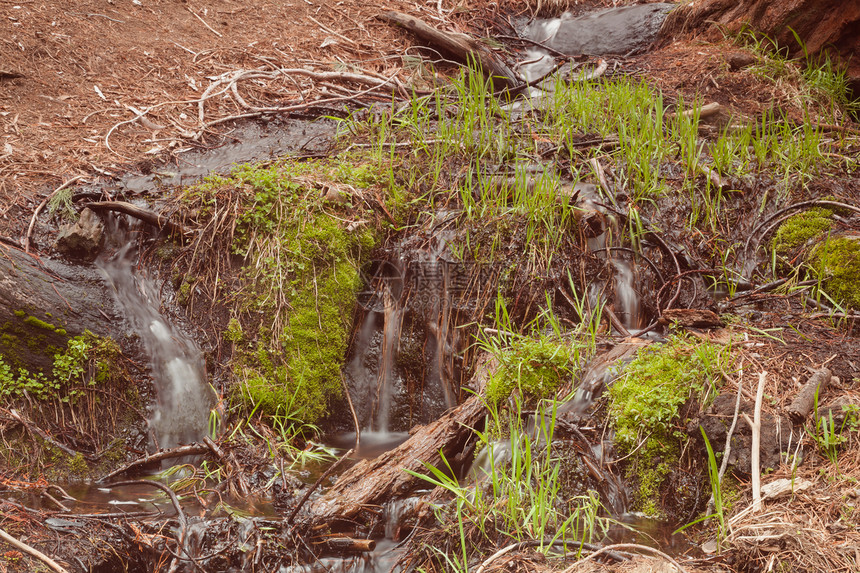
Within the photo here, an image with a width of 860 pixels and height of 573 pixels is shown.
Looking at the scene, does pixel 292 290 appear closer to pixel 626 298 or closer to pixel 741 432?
pixel 626 298

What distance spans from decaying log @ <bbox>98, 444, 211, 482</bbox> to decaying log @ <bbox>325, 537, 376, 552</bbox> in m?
1.10

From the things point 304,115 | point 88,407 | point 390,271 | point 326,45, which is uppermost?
point 326,45

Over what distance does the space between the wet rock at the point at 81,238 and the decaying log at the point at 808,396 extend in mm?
4220

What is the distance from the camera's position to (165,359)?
3.91 meters

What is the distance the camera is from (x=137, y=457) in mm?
3652

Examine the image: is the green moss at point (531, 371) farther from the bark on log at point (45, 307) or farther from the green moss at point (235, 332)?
the bark on log at point (45, 307)

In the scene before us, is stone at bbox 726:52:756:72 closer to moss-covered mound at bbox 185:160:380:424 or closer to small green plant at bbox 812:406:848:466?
moss-covered mound at bbox 185:160:380:424

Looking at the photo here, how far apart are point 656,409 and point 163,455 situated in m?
2.70

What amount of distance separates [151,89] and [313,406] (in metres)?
4.12

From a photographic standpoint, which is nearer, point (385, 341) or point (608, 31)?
point (385, 341)

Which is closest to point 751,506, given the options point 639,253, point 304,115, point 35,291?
point 639,253

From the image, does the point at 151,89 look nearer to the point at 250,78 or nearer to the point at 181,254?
the point at 250,78

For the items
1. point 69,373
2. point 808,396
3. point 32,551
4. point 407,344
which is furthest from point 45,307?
point 808,396

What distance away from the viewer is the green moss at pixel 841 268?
350 centimetres
